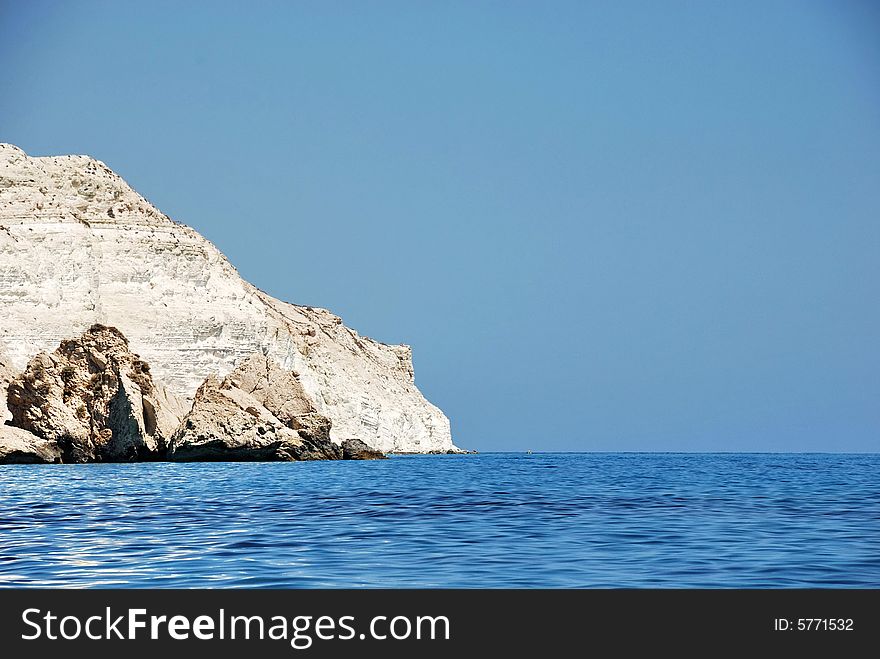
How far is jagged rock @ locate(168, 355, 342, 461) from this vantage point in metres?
67.6

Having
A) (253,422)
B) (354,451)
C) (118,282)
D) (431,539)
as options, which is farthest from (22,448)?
(431,539)

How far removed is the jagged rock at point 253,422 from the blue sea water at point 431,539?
34.9 meters

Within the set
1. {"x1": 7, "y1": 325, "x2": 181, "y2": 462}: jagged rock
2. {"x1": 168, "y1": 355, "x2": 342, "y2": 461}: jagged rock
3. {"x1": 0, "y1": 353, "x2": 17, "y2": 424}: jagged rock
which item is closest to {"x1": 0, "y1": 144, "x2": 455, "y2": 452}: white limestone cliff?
{"x1": 0, "y1": 353, "x2": 17, "y2": 424}: jagged rock

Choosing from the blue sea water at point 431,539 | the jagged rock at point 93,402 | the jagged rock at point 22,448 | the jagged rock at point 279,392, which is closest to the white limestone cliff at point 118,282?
the jagged rock at point 279,392

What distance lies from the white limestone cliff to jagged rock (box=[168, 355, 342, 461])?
5.86 m

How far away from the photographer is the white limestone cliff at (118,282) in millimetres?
78938

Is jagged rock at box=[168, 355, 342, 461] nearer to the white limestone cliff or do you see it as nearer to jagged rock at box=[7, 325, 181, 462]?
jagged rock at box=[7, 325, 181, 462]

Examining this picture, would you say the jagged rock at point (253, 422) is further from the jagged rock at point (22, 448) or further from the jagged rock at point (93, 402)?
the jagged rock at point (22, 448)

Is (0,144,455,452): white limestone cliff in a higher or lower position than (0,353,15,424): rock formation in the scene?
higher

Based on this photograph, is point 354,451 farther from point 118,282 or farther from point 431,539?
point 431,539

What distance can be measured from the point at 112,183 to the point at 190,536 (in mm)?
85730
